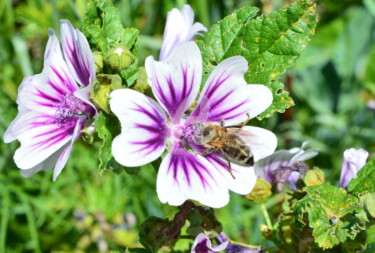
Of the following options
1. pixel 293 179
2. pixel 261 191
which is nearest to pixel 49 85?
pixel 261 191

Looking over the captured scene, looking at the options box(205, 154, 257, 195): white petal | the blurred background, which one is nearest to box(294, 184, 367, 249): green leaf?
box(205, 154, 257, 195): white petal

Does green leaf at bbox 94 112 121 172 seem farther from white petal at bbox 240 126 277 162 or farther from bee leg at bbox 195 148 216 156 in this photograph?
white petal at bbox 240 126 277 162

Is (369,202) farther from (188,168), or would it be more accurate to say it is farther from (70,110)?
(70,110)

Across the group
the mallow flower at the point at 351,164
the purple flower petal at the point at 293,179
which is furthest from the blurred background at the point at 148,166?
the mallow flower at the point at 351,164

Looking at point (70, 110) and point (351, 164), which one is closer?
point (70, 110)

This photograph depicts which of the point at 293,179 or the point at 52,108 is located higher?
the point at 52,108

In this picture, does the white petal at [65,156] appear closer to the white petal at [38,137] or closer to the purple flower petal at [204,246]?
the white petal at [38,137]
